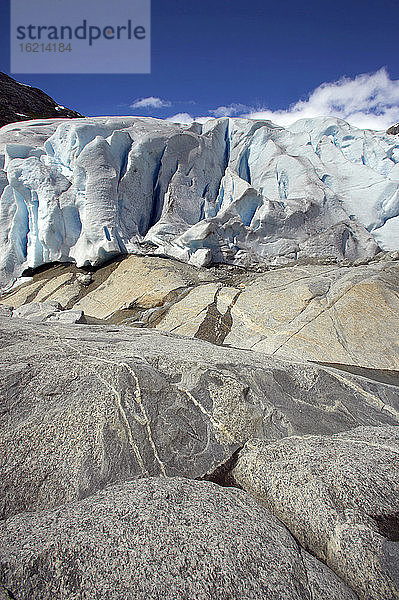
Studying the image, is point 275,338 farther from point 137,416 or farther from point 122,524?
point 122,524

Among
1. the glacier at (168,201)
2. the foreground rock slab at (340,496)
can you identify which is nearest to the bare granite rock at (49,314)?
the glacier at (168,201)

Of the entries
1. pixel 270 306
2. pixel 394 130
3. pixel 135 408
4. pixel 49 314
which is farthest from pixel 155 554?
pixel 394 130

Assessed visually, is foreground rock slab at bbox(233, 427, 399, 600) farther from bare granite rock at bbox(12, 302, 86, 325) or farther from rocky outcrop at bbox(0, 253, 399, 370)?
bare granite rock at bbox(12, 302, 86, 325)

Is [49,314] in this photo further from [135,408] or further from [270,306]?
[135,408]

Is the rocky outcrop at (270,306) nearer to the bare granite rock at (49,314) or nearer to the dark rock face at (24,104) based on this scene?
the bare granite rock at (49,314)

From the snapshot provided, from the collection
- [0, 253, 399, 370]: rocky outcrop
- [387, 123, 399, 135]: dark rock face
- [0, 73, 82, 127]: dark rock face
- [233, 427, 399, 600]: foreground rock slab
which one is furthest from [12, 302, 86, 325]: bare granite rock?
[387, 123, 399, 135]: dark rock face
